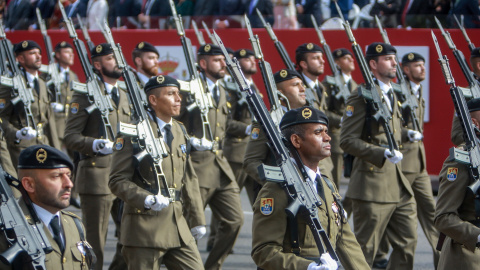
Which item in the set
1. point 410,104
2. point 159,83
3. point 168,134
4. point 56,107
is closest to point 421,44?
point 410,104

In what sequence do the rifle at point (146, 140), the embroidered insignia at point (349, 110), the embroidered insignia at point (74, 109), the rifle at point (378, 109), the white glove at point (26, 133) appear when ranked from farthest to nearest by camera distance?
the white glove at point (26, 133) → the embroidered insignia at point (74, 109) → the embroidered insignia at point (349, 110) → the rifle at point (378, 109) → the rifle at point (146, 140)

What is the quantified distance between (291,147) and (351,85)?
6.60 metres

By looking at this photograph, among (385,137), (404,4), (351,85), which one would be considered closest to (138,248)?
(385,137)

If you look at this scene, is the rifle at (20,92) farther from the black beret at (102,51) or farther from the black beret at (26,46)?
the black beret at (102,51)

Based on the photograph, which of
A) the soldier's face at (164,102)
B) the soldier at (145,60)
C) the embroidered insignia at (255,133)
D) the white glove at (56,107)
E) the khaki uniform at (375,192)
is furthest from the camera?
the white glove at (56,107)

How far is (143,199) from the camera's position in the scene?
6.30 m

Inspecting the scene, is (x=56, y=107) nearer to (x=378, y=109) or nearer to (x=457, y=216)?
(x=378, y=109)

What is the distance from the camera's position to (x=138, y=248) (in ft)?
21.2

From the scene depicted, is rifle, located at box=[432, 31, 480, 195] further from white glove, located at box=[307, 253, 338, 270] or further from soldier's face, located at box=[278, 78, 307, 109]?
soldier's face, located at box=[278, 78, 307, 109]

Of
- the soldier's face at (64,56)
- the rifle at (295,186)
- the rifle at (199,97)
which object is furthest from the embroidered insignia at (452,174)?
the soldier's face at (64,56)

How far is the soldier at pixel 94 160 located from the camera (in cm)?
831

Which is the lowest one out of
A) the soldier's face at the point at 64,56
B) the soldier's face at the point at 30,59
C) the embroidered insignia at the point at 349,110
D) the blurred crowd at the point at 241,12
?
the embroidered insignia at the point at 349,110

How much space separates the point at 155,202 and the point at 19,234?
1889 millimetres

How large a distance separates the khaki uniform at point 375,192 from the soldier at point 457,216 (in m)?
1.89
